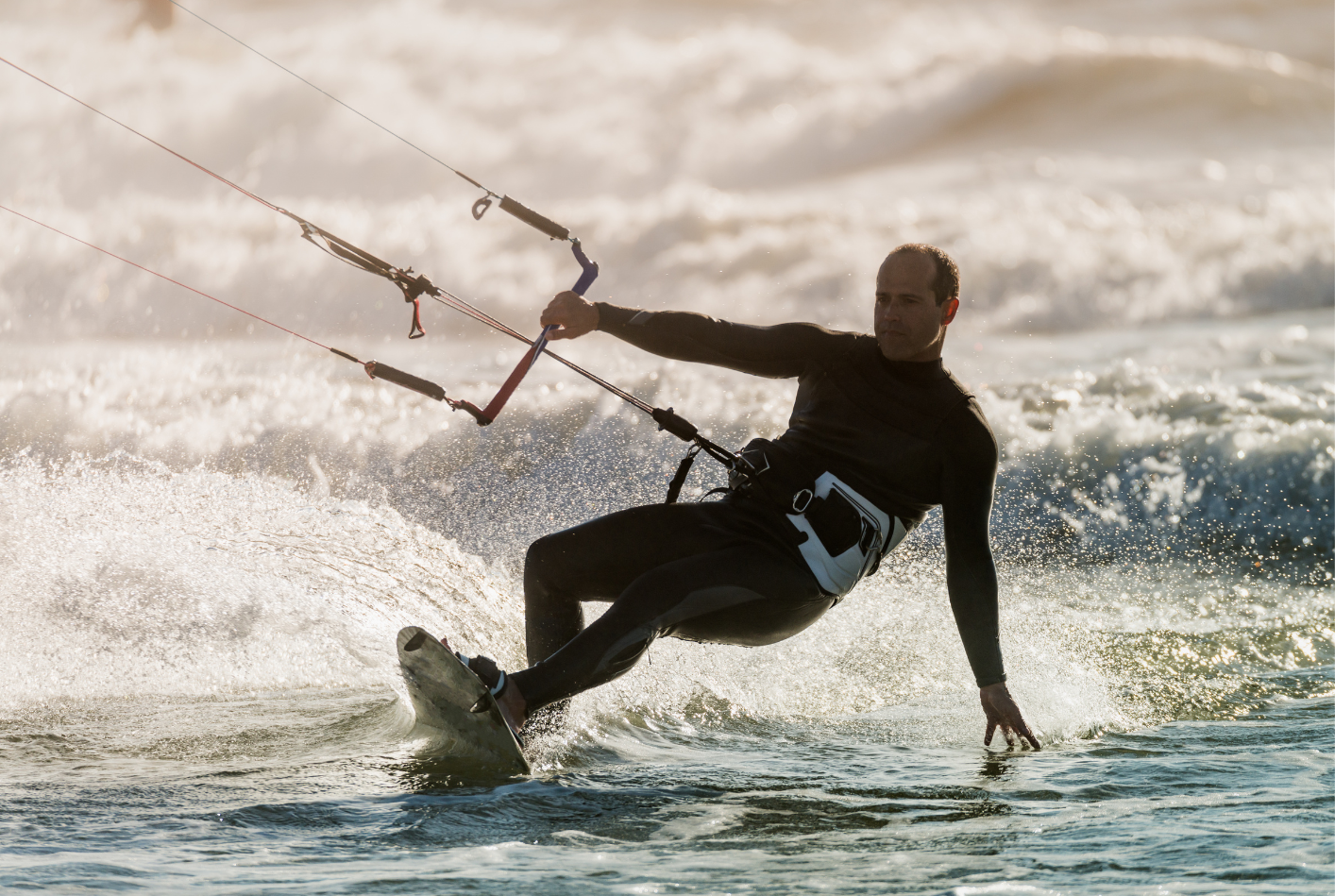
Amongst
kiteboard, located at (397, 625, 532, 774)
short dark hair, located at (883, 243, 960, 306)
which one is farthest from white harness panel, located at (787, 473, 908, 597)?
kiteboard, located at (397, 625, 532, 774)

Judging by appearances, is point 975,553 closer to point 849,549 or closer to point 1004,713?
point 849,549

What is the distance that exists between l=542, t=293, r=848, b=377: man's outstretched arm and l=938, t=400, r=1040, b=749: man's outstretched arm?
560mm

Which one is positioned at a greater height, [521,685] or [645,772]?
[521,685]

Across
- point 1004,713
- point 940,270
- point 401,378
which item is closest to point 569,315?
point 401,378

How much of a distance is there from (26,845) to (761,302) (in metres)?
27.1

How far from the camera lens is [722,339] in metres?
3.99

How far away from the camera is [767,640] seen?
13.2 ft

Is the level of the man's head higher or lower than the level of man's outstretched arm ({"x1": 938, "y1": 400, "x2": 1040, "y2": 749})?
higher

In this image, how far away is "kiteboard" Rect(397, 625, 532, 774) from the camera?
136 inches

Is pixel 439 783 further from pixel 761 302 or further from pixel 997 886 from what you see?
pixel 761 302

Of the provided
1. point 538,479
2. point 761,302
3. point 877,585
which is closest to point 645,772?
point 877,585

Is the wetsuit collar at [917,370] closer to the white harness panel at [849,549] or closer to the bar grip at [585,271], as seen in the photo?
the white harness panel at [849,549]

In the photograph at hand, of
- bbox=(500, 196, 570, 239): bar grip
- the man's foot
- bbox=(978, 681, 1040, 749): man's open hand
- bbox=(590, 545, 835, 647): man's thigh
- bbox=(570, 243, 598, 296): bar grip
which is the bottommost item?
bbox=(978, 681, 1040, 749): man's open hand

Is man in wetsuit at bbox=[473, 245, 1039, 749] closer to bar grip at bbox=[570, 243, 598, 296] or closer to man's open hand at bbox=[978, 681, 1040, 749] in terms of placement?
man's open hand at bbox=[978, 681, 1040, 749]
